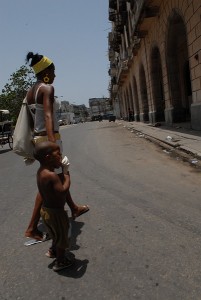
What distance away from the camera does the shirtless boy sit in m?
3.21

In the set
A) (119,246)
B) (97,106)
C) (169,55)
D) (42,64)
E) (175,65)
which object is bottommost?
(97,106)

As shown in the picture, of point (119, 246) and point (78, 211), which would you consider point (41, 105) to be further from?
point (119, 246)

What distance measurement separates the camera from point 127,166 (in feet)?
29.2

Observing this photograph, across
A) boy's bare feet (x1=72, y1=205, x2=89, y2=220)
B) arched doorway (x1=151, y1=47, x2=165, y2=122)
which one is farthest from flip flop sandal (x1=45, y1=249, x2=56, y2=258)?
arched doorway (x1=151, y1=47, x2=165, y2=122)

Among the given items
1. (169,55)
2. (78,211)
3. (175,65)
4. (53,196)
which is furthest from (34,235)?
(175,65)

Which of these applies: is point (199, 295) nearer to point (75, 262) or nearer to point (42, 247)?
point (75, 262)

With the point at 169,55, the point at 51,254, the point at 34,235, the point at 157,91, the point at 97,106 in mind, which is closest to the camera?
the point at 51,254

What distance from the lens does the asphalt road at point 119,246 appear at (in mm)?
2900

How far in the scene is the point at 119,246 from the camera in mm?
3686

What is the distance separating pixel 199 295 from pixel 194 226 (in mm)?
1466

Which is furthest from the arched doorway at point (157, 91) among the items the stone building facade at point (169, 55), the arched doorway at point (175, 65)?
the arched doorway at point (175, 65)

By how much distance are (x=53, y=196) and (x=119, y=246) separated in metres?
0.93

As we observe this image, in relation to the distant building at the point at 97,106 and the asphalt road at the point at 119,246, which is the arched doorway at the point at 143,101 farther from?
the distant building at the point at 97,106

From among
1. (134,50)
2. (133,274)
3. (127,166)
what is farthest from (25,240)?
(134,50)
